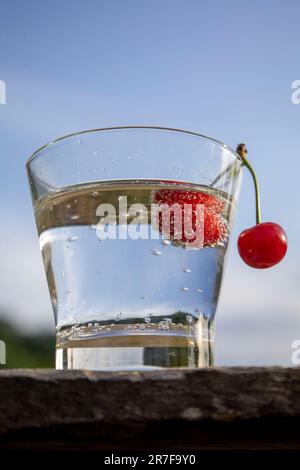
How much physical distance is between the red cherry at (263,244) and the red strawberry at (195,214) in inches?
4.5

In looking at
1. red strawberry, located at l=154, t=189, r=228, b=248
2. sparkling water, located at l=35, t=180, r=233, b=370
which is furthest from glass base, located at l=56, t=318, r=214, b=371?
red strawberry, located at l=154, t=189, r=228, b=248

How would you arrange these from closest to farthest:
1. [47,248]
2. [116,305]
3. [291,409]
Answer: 1. [291,409]
2. [116,305]
3. [47,248]

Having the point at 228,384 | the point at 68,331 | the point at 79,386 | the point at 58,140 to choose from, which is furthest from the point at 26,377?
the point at 58,140

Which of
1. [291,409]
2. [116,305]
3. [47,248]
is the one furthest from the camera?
[47,248]

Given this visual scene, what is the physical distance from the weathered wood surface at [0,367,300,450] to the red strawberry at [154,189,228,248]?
0.33m

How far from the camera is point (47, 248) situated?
34.1 inches

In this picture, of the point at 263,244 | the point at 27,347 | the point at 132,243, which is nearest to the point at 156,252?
the point at 132,243

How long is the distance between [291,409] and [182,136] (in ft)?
1.33

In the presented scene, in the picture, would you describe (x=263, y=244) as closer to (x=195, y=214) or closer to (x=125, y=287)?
(x=195, y=214)

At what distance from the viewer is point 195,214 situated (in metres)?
0.86

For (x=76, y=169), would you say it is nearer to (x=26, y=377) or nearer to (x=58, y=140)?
(x=58, y=140)

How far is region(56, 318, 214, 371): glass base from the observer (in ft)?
2.37
